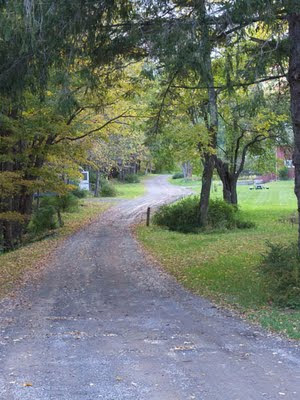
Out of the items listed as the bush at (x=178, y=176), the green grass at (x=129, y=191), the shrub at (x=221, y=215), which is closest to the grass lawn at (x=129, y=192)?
the green grass at (x=129, y=191)

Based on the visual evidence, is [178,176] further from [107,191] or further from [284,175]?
[107,191]

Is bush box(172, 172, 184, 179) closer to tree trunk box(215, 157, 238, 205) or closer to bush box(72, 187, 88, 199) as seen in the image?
bush box(72, 187, 88, 199)

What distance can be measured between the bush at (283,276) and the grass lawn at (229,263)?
22cm

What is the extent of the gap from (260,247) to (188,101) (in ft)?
20.4

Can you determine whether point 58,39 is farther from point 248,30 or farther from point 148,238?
point 148,238

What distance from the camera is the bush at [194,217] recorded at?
893 inches

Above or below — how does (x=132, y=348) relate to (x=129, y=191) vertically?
below

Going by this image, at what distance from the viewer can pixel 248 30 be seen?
8938mm

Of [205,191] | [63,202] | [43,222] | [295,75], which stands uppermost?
[295,75]

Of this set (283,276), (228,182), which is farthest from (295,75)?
(228,182)

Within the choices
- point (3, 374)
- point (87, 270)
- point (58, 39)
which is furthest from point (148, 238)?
point (3, 374)

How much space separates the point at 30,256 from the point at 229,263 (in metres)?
6.73

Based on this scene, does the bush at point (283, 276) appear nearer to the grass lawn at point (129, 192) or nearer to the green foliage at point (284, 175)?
the grass lawn at point (129, 192)

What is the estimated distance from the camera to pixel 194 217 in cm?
2294
